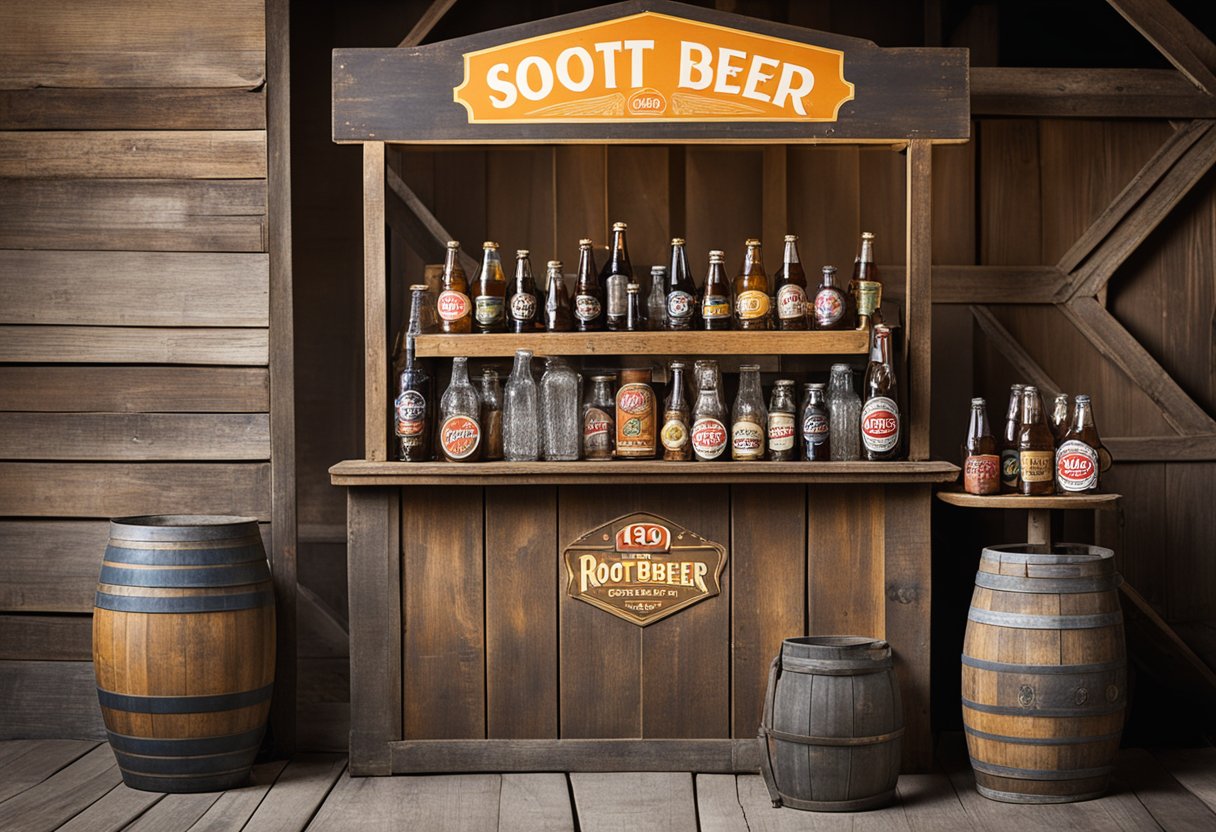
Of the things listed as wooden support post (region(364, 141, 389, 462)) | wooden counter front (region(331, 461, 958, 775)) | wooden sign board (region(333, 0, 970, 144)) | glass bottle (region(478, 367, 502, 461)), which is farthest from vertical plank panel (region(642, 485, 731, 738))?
wooden sign board (region(333, 0, 970, 144))

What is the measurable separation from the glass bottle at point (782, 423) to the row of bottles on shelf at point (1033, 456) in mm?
567

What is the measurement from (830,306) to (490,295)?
110 centimetres

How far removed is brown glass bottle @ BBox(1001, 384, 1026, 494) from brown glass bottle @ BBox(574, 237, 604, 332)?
1.37 m

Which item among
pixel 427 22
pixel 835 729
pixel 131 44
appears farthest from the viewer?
pixel 427 22

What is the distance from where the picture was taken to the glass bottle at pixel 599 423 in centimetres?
405

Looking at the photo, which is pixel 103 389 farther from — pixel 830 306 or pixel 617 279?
pixel 830 306

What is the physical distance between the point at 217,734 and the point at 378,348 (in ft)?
4.22

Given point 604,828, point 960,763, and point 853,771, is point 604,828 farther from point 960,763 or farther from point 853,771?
point 960,763

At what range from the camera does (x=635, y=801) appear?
12.2ft

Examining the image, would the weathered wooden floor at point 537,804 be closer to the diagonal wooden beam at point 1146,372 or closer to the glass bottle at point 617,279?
the diagonal wooden beam at point 1146,372

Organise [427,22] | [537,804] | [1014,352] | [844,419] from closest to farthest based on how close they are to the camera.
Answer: [537,804], [844,419], [427,22], [1014,352]

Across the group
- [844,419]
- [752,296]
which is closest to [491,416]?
[752,296]

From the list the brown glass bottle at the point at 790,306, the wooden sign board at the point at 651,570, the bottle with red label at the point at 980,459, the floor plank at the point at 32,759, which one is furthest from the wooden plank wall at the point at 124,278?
the bottle with red label at the point at 980,459

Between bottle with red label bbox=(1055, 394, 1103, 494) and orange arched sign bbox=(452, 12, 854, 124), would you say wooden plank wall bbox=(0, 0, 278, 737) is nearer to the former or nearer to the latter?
orange arched sign bbox=(452, 12, 854, 124)
